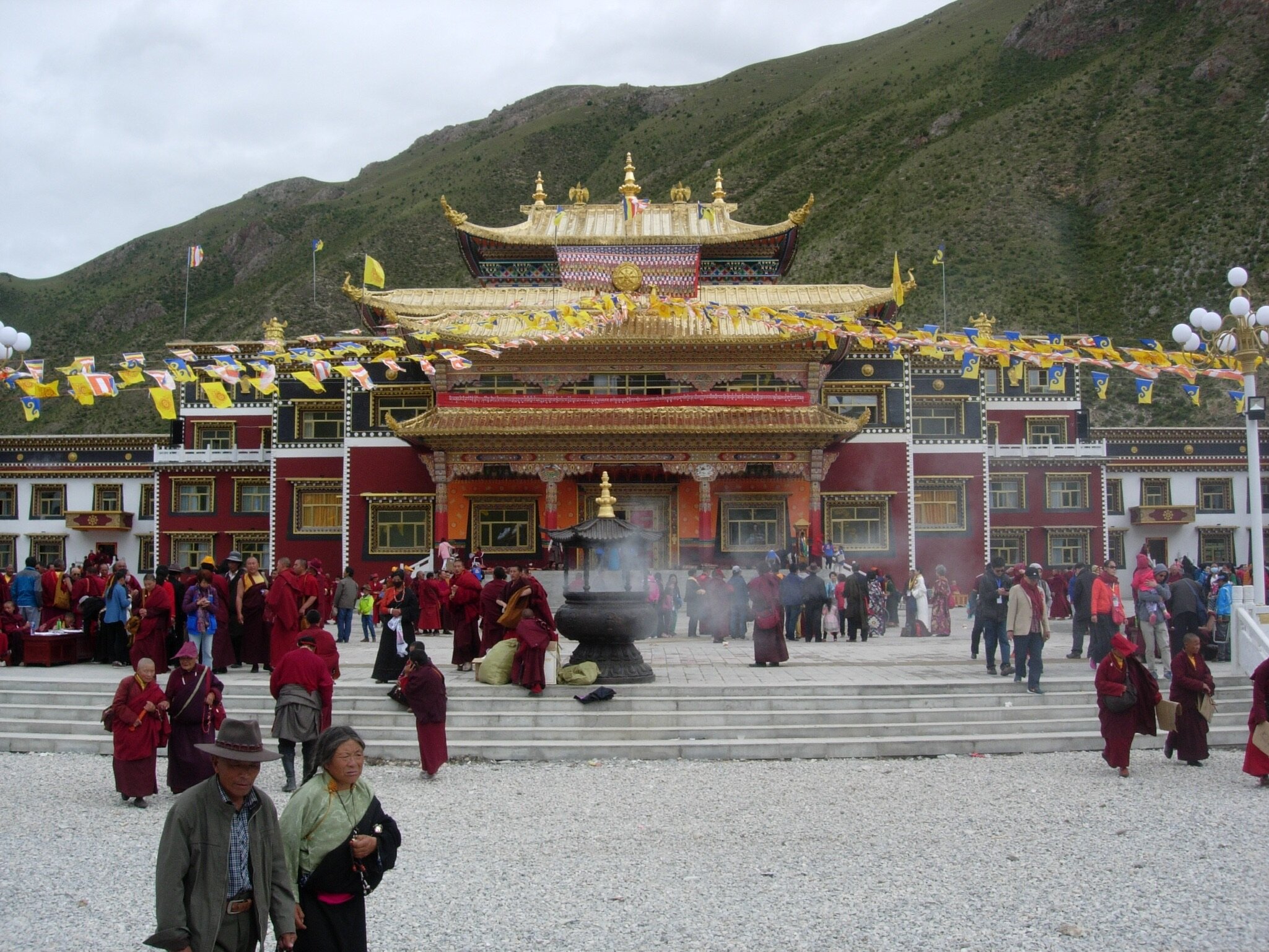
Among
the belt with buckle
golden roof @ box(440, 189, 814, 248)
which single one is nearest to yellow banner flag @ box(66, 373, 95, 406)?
the belt with buckle

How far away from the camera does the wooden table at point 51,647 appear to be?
16.0m

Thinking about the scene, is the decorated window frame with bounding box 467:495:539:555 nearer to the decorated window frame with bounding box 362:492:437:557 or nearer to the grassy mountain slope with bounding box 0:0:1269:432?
the decorated window frame with bounding box 362:492:437:557

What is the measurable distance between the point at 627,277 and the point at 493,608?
20.1m

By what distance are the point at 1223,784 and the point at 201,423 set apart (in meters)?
35.9

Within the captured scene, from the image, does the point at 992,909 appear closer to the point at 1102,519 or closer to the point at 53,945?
the point at 53,945

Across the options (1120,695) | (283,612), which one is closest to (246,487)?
(283,612)

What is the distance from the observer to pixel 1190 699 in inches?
436

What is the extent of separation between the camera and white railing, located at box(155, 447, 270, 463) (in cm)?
3759

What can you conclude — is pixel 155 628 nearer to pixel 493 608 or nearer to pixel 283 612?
pixel 283 612

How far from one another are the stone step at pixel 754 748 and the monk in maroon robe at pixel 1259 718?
5.19 ft

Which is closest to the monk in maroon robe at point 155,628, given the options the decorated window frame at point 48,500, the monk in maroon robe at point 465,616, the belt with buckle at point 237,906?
the monk in maroon robe at point 465,616

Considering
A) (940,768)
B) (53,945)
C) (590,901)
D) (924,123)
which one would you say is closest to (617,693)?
(940,768)

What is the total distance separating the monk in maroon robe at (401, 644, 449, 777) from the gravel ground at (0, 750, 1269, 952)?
0.29 meters

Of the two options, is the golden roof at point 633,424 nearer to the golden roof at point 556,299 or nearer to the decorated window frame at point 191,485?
the golden roof at point 556,299
